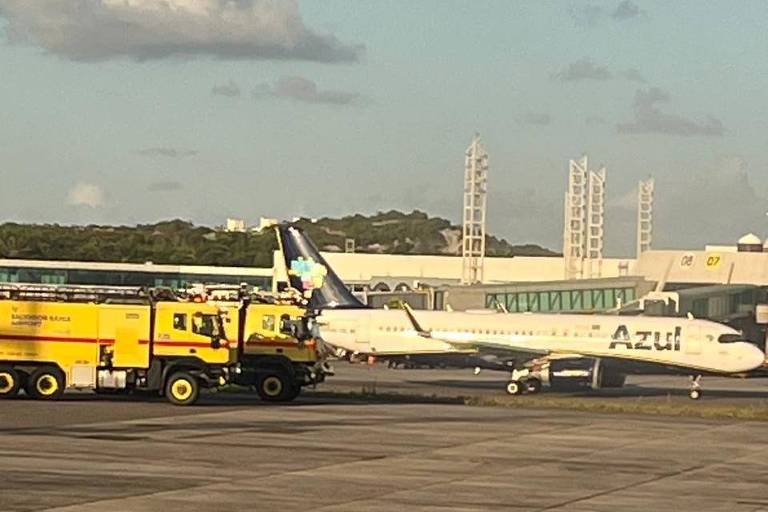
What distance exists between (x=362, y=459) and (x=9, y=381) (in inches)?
722

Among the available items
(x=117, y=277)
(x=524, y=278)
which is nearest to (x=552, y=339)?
(x=117, y=277)

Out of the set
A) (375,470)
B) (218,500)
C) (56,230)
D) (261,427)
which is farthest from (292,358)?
(56,230)

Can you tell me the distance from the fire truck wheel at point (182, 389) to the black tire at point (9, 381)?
418 cm

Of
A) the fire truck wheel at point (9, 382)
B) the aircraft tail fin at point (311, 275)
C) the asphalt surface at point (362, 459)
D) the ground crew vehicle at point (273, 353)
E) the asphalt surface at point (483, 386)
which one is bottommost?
the asphalt surface at point (362, 459)

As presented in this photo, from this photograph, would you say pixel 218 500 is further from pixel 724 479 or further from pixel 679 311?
pixel 679 311

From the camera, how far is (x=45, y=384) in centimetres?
4678

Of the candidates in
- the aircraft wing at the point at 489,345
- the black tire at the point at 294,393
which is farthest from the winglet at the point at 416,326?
the black tire at the point at 294,393

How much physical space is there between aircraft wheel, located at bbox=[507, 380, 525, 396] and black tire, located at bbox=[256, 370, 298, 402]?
14.1 meters

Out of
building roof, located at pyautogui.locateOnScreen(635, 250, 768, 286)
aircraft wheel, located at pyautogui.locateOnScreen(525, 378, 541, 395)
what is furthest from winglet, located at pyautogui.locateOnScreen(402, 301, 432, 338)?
building roof, located at pyautogui.locateOnScreen(635, 250, 768, 286)

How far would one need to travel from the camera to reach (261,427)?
3853 centimetres

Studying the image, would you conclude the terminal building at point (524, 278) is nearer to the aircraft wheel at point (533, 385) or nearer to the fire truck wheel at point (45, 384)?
the aircraft wheel at point (533, 385)

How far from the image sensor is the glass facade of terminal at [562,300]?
112438mm

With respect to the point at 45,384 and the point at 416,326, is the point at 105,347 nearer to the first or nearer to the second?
the point at 45,384

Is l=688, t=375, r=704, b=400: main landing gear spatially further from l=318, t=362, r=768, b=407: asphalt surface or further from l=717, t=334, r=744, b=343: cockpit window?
l=717, t=334, r=744, b=343: cockpit window
